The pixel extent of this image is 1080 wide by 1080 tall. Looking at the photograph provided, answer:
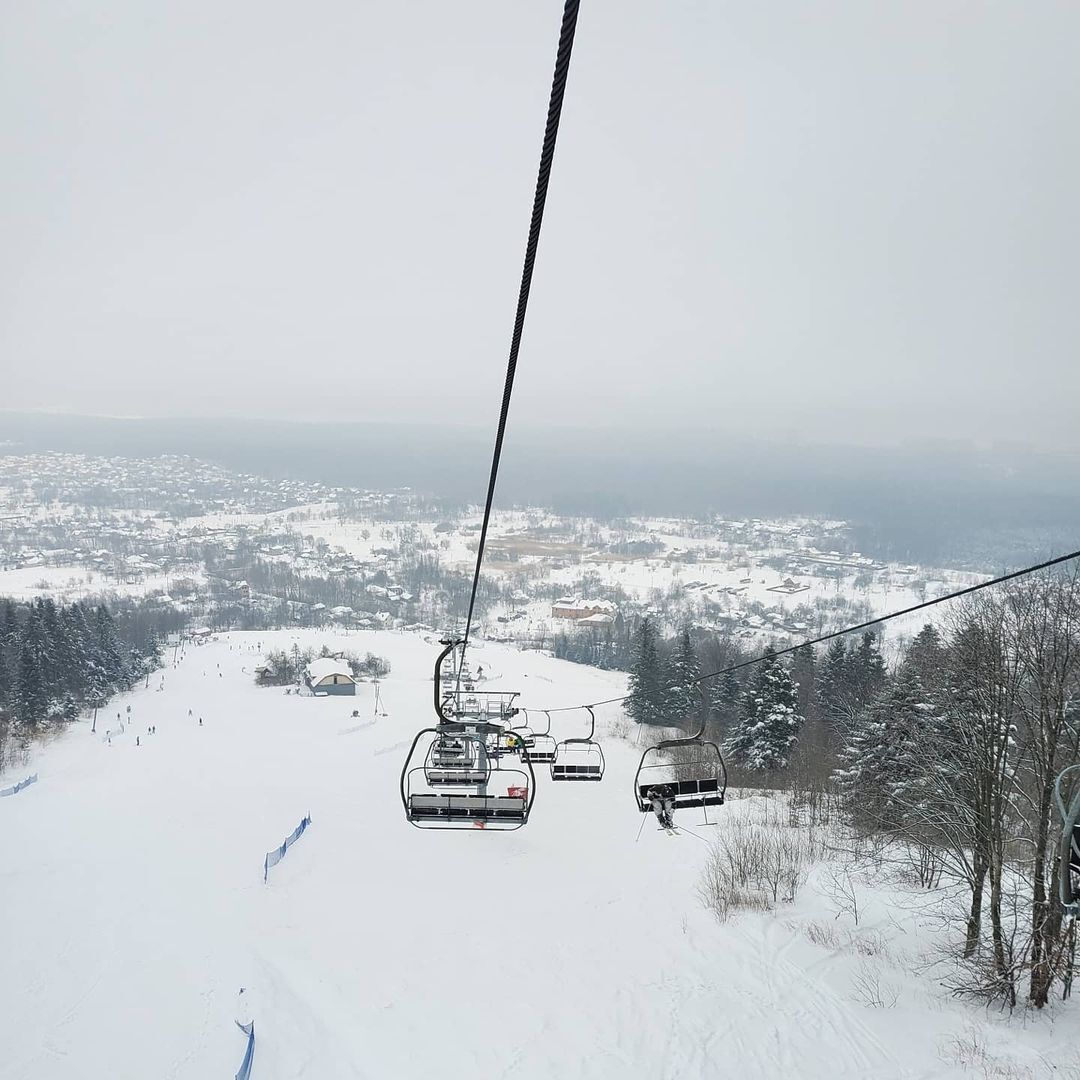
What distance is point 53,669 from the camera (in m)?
40.0

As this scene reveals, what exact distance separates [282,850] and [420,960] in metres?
7.57

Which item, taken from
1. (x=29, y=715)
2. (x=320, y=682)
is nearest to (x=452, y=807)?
(x=29, y=715)

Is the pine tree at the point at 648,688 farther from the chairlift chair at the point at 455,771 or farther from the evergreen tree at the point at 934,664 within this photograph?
the chairlift chair at the point at 455,771

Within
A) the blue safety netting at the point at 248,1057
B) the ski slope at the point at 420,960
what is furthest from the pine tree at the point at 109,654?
the blue safety netting at the point at 248,1057

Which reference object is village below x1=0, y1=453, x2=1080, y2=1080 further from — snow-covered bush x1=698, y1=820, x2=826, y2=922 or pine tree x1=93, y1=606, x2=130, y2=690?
pine tree x1=93, y1=606, x2=130, y2=690

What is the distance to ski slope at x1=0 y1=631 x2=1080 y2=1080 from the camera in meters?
10.1

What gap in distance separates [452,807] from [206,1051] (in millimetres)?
7378

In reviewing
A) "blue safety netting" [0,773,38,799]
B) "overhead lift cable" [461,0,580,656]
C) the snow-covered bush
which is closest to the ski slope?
the snow-covered bush

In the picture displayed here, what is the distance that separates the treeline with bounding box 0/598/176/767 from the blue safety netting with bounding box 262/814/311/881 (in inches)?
→ 754

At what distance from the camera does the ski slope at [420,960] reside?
33.0ft

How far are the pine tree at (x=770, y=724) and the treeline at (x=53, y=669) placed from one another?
33955mm

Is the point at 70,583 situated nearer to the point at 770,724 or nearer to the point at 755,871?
the point at 770,724

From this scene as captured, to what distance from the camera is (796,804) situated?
78.8 ft

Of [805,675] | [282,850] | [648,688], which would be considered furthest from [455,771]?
[805,675]
